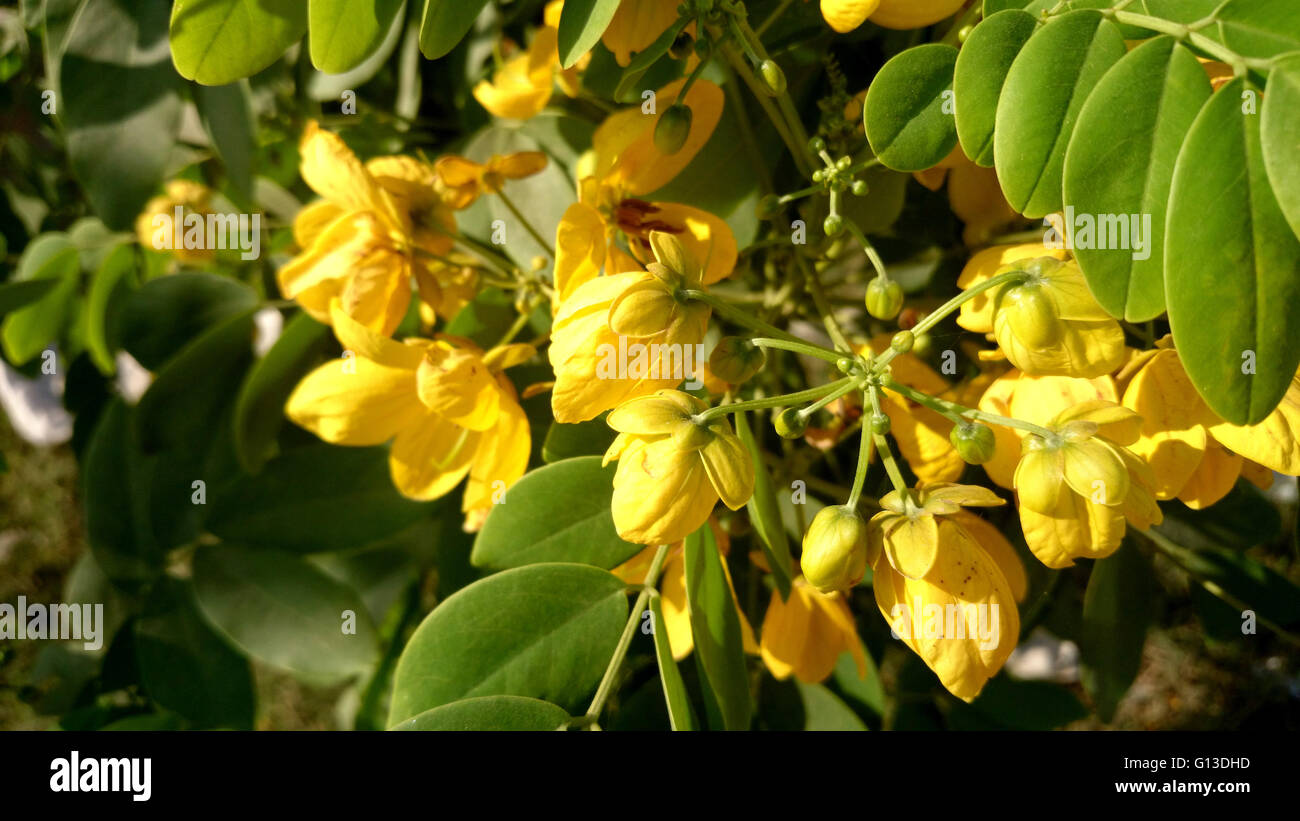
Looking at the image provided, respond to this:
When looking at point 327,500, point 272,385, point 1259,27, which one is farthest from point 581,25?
point 327,500

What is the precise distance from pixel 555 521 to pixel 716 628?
18 cm

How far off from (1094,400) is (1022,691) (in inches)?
34.1

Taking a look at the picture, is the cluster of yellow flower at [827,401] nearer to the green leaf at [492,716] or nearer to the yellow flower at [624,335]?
the yellow flower at [624,335]

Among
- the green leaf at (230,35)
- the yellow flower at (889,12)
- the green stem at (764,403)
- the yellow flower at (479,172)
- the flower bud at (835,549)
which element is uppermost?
the green leaf at (230,35)

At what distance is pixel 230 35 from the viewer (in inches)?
29.8

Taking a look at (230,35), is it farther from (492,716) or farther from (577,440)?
(492,716)

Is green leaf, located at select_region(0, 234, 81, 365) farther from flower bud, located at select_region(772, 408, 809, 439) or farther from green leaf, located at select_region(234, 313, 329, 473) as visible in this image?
flower bud, located at select_region(772, 408, 809, 439)

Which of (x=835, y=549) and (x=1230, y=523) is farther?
(x=1230, y=523)

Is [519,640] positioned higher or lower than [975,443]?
lower

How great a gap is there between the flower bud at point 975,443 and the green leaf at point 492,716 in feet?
1.35

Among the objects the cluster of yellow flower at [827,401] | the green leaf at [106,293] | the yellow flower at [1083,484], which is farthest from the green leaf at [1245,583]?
the green leaf at [106,293]

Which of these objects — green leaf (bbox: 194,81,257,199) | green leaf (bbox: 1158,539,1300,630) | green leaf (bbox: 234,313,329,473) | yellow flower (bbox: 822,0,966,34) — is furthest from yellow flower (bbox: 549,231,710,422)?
green leaf (bbox: 1158,539,1300,630)

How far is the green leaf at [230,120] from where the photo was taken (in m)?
1.06

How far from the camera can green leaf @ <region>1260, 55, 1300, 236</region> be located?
0.54 meters
